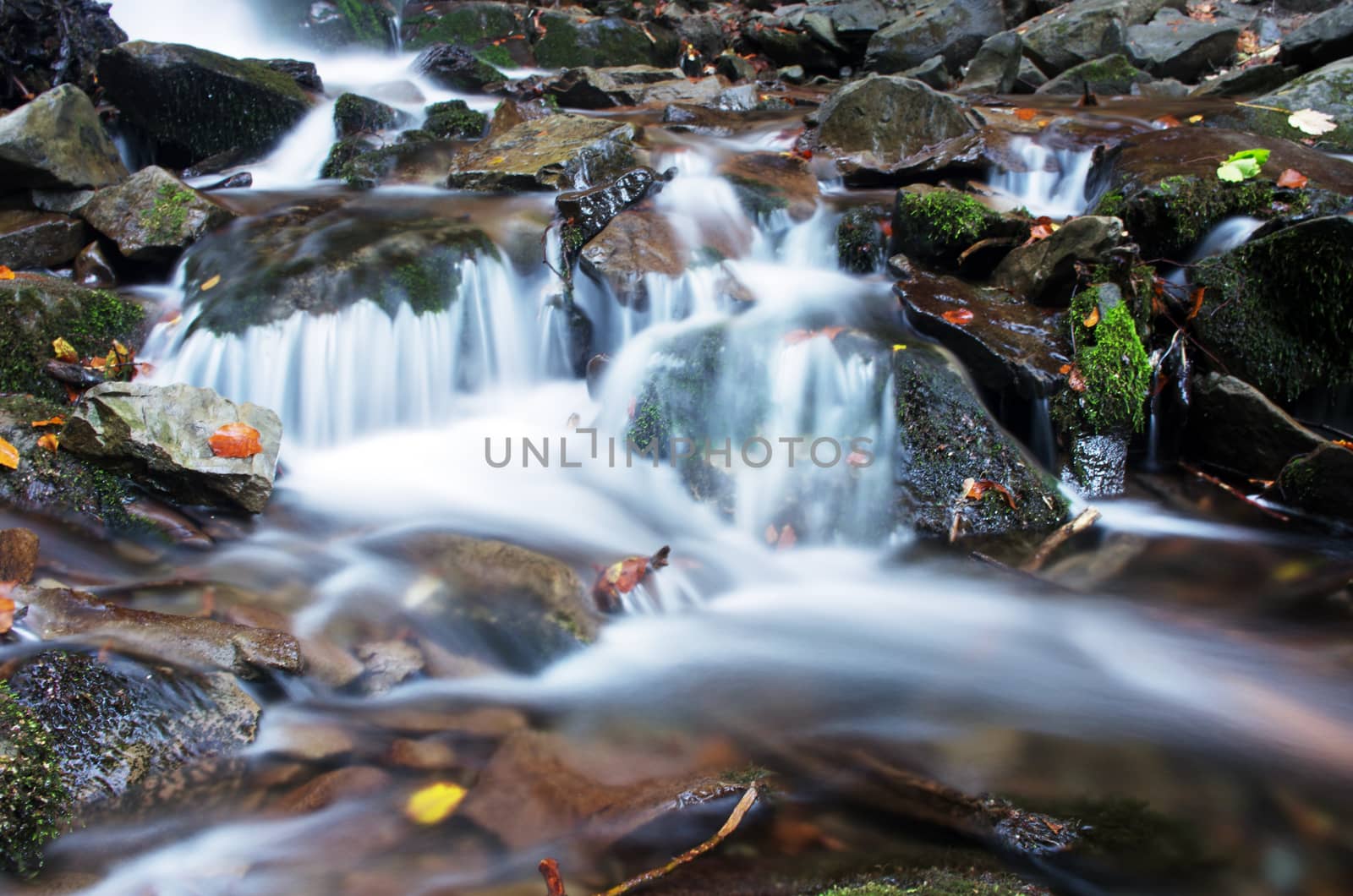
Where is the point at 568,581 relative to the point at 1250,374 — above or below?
below

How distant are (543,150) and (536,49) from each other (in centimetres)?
822

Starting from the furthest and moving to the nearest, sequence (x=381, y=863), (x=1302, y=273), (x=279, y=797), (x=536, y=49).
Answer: (x=536, y=49)
(x=1302, y=273)
(x=279, y=797)
(x=381, y=863)

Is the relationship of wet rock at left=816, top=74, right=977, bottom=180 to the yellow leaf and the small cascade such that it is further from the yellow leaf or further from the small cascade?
the yellow leaf

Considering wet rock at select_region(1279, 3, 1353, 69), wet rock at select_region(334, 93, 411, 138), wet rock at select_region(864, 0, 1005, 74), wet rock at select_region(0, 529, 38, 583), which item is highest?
wet rock at select_region(864, 0, 1005, 74)

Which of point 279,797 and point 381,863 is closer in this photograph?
point 381,863

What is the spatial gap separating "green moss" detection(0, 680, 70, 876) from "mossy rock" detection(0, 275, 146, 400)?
320 centimetres

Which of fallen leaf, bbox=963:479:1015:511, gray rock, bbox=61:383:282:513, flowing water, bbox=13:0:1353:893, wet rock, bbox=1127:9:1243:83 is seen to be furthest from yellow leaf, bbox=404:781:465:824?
wet rock, bbox=1127:9:1243:83

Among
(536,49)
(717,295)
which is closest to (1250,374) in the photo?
(717,295)

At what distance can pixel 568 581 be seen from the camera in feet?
11.9

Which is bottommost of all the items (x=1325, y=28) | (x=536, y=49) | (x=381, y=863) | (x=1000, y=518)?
(x=381, y=863)

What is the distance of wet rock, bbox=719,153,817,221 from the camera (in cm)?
652

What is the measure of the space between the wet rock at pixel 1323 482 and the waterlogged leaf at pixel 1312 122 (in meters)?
4.51

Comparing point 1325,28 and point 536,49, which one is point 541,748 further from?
point 536,49

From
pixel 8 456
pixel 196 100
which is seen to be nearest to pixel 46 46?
pixel 196 100
